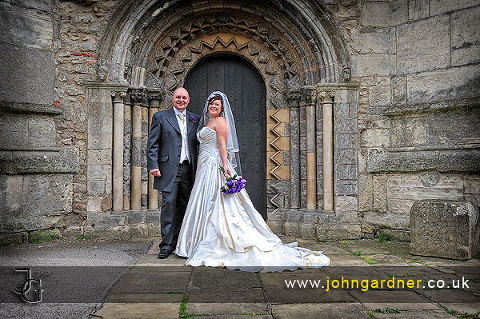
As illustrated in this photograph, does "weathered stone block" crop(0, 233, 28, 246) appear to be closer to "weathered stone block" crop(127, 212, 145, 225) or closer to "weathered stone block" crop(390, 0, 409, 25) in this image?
"weathered stone block" crop(127, 212, 145, 225)

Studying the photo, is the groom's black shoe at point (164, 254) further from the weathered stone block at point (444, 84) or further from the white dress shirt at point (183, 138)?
the weathered stone block at point (444, 84)

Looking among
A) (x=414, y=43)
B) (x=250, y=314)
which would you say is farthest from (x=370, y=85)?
(x=250, y=314)

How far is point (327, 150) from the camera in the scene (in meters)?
6.39

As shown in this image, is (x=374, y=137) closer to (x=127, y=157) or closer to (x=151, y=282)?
(x=127, y=157)

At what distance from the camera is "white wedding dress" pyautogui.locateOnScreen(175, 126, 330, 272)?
442cm

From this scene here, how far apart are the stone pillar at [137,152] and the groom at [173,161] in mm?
1300

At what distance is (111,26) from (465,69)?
5039mm

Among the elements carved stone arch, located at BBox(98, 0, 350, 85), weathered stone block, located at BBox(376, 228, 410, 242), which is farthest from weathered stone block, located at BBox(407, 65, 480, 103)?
weathered stone block, located at BBox(376, 228, 410, 242)

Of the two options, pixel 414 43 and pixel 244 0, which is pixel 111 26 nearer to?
pixel 244 0

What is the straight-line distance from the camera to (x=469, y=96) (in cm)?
559

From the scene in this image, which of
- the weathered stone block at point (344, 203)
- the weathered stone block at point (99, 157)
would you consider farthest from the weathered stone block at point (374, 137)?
the weathered stone block at point (99, 157)

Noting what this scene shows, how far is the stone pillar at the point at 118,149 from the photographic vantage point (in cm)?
626

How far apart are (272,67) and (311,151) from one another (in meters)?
1.58

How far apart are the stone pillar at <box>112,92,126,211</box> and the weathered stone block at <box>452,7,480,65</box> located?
186 inches
